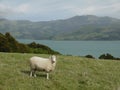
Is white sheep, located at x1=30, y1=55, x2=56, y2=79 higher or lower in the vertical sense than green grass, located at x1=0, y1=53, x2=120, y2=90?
higher

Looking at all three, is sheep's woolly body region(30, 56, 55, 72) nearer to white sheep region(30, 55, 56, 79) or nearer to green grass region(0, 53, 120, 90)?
white sheep region(30, 55, 56, 79)

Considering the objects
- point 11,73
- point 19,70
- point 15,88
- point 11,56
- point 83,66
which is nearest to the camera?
point 15,88

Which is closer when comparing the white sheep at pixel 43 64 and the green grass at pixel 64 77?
the green grass at pixel 64 77

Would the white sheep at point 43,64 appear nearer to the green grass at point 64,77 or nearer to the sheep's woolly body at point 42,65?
A: the sheep's woolly body at point 42,65

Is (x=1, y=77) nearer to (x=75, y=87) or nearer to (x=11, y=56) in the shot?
(x=75, y=87)

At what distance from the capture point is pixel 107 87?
2050 cm

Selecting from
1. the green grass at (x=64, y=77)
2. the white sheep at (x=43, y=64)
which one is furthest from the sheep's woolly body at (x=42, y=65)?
the green grass at (x=64, y=77)

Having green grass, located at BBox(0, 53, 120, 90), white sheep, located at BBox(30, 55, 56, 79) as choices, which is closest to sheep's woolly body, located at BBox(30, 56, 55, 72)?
white sheep, located at BBox(30, 55, 56, 79)

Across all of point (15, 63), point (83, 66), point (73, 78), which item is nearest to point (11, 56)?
point (15, 63)

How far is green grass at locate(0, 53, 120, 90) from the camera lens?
1825 cm

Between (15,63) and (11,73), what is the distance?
4.74m

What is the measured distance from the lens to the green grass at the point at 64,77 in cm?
1825

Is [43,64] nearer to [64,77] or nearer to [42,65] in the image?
[42,65]

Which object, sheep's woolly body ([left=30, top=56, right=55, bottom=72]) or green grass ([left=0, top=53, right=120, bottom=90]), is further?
sheep's woolly body ([left=30, top=56, right=55, bottom=72])
